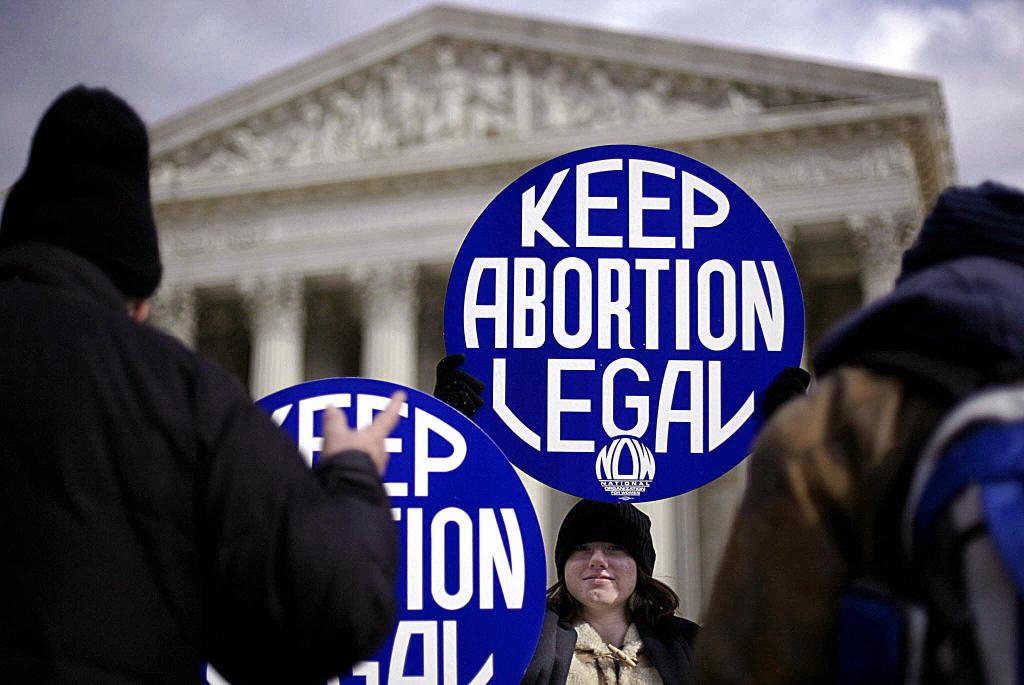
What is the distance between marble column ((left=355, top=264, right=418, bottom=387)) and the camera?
98.9 feet

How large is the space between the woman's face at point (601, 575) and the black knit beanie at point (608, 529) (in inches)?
1.0

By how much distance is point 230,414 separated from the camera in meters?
2.35

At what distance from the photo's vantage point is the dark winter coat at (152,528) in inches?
86.6

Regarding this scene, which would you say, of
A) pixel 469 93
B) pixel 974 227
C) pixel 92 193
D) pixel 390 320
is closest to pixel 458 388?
pixel 92 193

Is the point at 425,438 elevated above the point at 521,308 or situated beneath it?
situated beneath

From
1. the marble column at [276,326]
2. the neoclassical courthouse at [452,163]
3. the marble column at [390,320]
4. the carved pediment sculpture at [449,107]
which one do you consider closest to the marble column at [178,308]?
the neoclassical courthouse at [452,163]

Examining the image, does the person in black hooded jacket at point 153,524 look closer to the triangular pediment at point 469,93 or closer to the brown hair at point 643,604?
the brown hair at point 643,604

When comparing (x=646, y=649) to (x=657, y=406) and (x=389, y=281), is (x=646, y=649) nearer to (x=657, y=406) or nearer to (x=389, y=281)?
(x=657, y=406)

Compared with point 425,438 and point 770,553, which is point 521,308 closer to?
point 425,438

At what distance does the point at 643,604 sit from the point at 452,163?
1017 inches

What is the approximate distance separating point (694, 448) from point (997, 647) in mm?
2275

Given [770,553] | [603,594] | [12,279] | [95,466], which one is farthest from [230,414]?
[603,594]

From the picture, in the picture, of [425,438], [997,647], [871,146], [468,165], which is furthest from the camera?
[468,165]

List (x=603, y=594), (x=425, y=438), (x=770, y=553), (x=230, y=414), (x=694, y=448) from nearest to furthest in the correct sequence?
(x=770, y=553), (x=230, y=414), (x=425, y=438), (x=694, y=448), (x=603, y=594)
